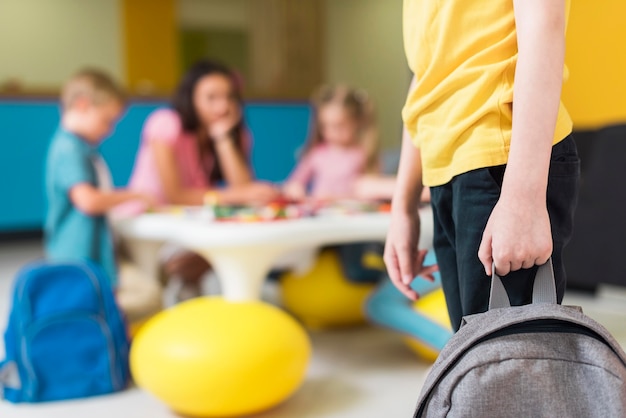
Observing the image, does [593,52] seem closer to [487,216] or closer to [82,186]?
[487,216]

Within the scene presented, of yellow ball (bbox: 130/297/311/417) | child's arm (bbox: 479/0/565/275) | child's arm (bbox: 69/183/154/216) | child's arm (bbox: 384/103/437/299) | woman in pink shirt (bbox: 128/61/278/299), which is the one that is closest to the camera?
child's arm (bbox: 479/0/565/275)

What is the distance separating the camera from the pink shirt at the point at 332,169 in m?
2.17

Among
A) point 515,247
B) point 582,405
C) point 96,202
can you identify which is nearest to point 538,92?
point 515,247

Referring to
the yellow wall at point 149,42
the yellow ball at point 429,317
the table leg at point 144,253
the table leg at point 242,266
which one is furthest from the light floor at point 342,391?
the yellow wall at point 149,42

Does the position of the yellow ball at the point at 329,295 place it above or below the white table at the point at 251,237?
below

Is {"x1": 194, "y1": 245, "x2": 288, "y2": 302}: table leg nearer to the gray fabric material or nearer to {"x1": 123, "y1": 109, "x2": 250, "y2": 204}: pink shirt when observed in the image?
{"x1": 123, "y1": 109, "x2": 250, "y2": 204}: pink shirt

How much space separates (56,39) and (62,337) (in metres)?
3.40

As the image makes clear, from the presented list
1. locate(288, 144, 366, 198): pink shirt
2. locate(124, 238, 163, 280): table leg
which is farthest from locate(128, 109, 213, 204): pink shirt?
locate(288, 144, 366, 198): pink shirt

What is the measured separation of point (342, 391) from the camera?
1394 mm

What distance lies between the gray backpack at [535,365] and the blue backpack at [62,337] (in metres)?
1.01

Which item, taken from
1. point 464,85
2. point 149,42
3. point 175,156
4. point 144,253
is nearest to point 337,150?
point 175,156

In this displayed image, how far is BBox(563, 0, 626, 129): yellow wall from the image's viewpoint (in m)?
0.62

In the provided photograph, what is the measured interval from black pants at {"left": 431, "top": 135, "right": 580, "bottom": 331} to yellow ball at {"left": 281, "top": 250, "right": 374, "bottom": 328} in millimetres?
1219

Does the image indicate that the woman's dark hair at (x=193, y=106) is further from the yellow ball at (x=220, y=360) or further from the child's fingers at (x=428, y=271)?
the child's fingers at (x=428, y=271)
